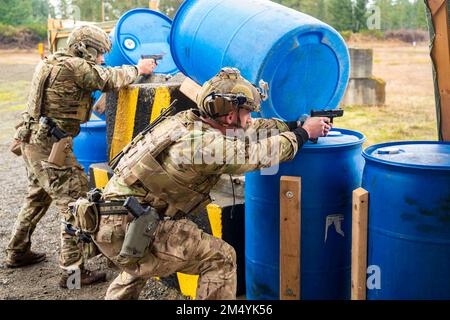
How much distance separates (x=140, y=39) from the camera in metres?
5.34

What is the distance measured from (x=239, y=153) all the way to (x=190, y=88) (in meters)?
1.33

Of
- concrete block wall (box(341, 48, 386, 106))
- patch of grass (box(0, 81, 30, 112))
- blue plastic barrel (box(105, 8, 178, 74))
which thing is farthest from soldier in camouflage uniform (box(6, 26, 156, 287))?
patch of grass (box(0, 81, 30, 112))

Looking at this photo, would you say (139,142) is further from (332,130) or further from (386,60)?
(386,60)

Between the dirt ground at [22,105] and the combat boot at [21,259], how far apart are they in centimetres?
7

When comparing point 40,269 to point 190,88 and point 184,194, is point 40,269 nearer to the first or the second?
point 190,88

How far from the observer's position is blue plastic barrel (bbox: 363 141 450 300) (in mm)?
2488

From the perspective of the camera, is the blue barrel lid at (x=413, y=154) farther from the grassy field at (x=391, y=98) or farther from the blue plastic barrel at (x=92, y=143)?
the grassy field at (x=391, y=98)

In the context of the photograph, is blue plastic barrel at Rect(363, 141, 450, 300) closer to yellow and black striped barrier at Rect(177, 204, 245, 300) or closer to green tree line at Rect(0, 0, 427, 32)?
yellow and black striped barrier at Rect(177, 204, 245, 300)

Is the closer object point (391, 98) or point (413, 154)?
point (413, 154)

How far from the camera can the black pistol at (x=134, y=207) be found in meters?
2.77

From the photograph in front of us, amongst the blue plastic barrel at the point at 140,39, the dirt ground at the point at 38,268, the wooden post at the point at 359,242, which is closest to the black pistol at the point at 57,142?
the dirt ground at the point at 38,268

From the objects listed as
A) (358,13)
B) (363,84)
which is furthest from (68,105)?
(358,13)

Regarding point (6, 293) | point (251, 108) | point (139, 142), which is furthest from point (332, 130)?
point (6, 293)

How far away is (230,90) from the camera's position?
278 centimetres
